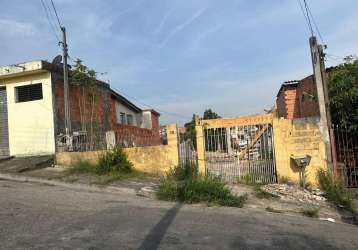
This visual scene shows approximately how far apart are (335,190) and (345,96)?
3.07 m

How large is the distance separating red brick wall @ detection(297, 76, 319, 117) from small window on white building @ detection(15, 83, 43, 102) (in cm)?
1073

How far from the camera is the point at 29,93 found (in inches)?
640

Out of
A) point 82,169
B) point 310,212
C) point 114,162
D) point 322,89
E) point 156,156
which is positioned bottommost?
point 310,212

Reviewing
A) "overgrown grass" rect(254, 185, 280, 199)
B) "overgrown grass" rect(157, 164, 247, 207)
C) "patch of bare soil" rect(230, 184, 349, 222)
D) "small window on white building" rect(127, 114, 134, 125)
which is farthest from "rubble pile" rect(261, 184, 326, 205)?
"small window on white building" rect(127, 114, 134, 125)

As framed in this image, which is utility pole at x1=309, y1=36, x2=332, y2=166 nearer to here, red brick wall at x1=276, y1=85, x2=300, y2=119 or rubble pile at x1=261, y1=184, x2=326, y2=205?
rubble pile at x1=261, y1=184, x2=326, y2=205

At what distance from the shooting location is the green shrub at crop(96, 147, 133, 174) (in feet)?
42.5

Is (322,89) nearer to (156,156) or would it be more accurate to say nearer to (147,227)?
(156,156)

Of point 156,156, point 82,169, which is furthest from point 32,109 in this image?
point 156,156

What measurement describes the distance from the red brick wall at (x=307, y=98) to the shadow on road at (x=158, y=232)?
10.5 metres

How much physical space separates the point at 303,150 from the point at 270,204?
2999 millimetres

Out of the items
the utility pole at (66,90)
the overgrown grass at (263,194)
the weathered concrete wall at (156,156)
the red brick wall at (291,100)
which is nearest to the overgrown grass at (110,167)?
the weathered concrete wall at (156,156)

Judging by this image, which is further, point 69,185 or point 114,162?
point 114,162

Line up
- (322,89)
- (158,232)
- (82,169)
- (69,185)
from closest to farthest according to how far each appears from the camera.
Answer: (158,232) < (69,185) < (322,89) < (82,169)

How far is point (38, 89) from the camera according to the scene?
16.2 m
